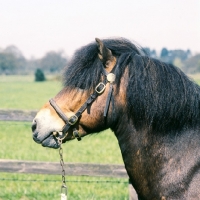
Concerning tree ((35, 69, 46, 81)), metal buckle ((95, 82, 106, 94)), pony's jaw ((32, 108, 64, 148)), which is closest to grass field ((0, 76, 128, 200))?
pony's jaw ((32, 108, 64, 148))

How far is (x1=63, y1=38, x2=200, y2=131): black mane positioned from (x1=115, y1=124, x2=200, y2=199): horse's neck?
0.10 meters

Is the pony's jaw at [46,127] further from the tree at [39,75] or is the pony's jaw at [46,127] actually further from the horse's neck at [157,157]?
the tree at [39,75]

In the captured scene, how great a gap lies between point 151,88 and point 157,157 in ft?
1.90

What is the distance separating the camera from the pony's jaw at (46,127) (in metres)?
3.10

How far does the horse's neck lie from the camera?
297cm

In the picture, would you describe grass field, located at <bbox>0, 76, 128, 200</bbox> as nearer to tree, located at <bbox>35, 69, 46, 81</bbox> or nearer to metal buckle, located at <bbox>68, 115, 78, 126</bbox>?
metal buckle, located at <bbox>68, 115, 78, 126</bbox>

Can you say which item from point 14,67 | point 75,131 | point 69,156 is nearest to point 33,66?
point 14,67

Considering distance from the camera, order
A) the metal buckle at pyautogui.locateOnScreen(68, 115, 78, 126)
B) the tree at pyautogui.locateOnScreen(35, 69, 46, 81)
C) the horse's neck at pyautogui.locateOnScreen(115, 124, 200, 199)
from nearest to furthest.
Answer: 1. the horse's neck at pyautogui.locateOnScreen(115, 124, 200, 199)
2. the metal buckle at pyautogui.locateOnScreen(68, 115, 78, 126)
3. the tree at pyautogui.locateOnScreen(35, 69, 46, 81)

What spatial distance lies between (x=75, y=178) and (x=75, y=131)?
15.1 feet

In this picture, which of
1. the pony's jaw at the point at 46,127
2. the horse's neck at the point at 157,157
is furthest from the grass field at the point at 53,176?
the horse's neck at the point at 157,157

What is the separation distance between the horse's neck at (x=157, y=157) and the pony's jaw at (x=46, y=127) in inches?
21.6

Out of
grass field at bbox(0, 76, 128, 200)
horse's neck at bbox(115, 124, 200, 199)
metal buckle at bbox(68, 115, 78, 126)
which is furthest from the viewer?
grass field at bbox(0, 76, 128, 200)

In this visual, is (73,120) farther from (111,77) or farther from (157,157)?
(157,157)

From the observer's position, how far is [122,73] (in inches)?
121
